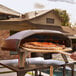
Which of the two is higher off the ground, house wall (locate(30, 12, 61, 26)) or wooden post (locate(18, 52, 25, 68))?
house wall (locate(30, 12, 61, 26))

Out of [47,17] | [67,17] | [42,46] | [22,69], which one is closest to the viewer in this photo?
[22,69]

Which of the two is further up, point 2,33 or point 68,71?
point 2,33

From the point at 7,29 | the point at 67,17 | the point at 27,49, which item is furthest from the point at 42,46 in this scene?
the point at 67,17

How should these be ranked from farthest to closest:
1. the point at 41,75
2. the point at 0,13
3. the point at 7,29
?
the point at 0,13
the point at 7,29
the point at 41,75

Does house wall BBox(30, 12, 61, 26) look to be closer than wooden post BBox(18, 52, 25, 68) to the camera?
No

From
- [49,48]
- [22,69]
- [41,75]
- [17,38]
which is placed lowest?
[41,75]

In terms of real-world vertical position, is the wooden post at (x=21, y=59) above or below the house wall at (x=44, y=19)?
below

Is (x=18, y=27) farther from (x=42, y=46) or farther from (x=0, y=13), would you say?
(x=42, y=46)

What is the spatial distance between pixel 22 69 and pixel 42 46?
1.04 m

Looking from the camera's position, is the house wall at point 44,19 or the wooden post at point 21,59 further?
the house wall at point 44,19

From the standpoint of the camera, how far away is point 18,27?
14.5 meters

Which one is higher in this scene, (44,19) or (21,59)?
(44,19)

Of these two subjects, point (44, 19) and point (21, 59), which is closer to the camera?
point (21, 59)

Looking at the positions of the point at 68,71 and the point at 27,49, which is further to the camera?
the point at 68,71
